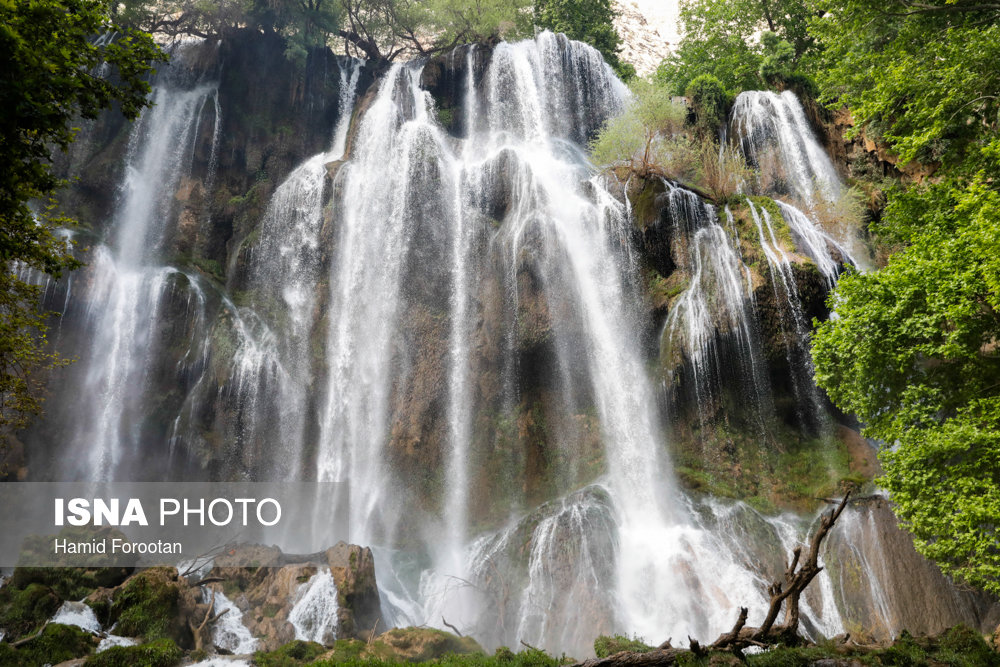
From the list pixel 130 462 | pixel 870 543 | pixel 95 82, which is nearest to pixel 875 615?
pixel 870 543

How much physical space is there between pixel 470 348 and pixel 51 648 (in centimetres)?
1240

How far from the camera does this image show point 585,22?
30.8m

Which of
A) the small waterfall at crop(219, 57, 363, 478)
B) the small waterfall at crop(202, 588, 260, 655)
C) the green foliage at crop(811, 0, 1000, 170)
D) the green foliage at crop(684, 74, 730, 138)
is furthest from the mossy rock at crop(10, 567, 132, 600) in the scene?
the green foliage at crop(684, 74, 730, 138)

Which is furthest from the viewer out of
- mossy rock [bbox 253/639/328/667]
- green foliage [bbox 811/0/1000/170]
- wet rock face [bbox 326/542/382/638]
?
wet rock face [bbox 326/542/382/638]

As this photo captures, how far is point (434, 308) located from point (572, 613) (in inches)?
418

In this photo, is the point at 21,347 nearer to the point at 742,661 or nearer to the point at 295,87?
the point at 742,661

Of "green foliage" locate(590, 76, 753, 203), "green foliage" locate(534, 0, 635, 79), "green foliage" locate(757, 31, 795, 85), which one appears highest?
"green foliage" locate(534, 0, 635, 79)

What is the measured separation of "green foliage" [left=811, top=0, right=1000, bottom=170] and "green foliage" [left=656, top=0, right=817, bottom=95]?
36.6ft

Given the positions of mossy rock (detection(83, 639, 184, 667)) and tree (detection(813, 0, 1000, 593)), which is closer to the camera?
tree (detection(813, 0, 1000, 593))

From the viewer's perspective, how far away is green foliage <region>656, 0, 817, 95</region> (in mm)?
25016

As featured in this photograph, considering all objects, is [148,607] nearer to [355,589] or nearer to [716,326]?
[355,589]

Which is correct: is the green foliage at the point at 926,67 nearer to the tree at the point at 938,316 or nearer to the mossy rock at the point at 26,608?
the tree at the point at 938,316

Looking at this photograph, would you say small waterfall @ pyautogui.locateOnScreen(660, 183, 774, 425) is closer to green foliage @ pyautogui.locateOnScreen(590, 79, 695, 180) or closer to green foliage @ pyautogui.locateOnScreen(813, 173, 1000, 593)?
green foliage @ pyautogui.locateOnScreen(590, 79, 695, 180)

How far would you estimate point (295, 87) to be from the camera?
28188mm
